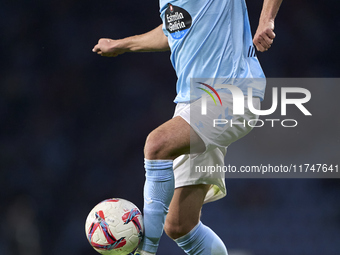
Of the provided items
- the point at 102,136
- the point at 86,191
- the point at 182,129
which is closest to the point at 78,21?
the point at 102,136

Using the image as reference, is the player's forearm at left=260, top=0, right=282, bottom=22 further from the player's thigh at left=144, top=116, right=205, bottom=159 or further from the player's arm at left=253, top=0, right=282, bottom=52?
the player's thigh at left=144, top=116, right=205, bottom=159

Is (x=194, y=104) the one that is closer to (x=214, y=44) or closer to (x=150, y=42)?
(x=214, y=44)

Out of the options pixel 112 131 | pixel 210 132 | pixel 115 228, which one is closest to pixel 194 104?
pixel 210 132

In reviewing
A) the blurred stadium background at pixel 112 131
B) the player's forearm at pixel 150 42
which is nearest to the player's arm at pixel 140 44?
the player's forearm at pixel 150 42

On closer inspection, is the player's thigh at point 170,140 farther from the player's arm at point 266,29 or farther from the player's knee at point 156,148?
the player's arm at point 266,29

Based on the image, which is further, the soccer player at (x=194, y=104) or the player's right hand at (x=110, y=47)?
the player's right hand at (x=110, y=47)

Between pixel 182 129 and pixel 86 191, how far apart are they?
290cm

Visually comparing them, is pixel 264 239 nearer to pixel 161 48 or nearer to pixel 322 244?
pixel 322 244

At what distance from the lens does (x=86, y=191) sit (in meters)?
4.87

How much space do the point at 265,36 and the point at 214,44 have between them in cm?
33

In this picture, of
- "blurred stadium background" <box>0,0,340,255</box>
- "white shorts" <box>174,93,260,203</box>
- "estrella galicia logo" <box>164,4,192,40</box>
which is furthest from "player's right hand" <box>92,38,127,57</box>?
"blurred stadium background" <box>0,0,340,255</box>

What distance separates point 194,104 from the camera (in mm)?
2254

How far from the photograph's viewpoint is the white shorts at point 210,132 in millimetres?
2209

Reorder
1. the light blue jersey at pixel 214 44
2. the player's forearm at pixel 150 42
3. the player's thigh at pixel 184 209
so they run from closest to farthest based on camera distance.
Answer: the light blue jersey at pixel 214 44
the player's thigh at pixel 184 209
the player's forearm at pixel 150 42
